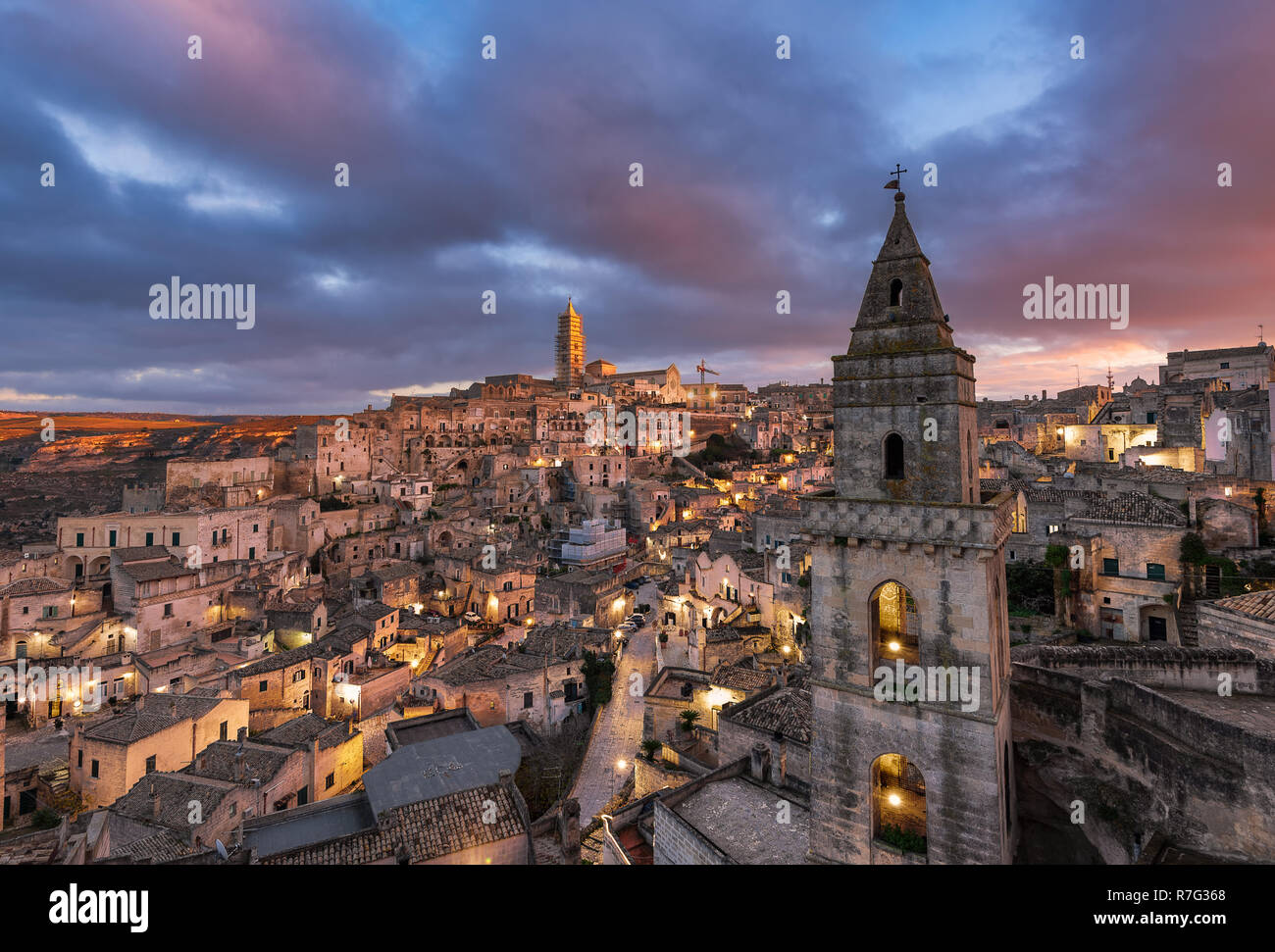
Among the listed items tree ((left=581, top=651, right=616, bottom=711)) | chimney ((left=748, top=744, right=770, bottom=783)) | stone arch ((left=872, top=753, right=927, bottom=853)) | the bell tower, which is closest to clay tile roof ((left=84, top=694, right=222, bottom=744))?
tree ((left=581, top=651, right=616, bottom=711))

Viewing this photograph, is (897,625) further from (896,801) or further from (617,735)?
(617,735)

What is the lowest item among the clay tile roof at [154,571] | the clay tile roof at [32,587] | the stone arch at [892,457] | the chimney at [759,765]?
the chimney at [759,765]

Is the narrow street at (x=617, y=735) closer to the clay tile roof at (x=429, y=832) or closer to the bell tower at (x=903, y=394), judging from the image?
the clay tile roof at (x=429, y=832)

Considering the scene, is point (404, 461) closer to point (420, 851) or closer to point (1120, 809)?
point (420, 851)

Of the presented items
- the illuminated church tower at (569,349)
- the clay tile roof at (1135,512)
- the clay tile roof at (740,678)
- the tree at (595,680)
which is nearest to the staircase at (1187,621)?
the clay tile roof at (1135,512)

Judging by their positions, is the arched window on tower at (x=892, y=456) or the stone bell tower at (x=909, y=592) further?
the arched window on tower at (x=892, y=456)
